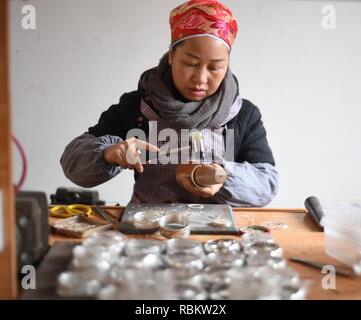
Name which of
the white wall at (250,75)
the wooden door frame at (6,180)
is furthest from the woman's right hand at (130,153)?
the wooden door frame at (6,180)

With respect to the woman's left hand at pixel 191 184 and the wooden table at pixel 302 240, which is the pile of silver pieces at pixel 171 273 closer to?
the wooden table at pixel 302 240

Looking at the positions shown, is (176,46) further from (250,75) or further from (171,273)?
(171,273)

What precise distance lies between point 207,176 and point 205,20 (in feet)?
0.79

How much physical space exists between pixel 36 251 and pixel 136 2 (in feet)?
1.42

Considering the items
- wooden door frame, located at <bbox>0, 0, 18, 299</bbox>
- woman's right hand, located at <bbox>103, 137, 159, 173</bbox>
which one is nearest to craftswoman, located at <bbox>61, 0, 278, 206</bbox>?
woman's right hand, located at <bbox>103, 137, 159, 173</bbox>

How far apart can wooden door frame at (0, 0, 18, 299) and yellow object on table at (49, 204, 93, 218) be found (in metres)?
0.19

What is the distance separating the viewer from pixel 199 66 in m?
0.67

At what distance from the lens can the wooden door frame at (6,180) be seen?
0.35m

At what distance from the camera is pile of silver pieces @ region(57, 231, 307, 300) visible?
368 mm

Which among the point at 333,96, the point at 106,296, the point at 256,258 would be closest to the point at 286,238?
the point at 256,258

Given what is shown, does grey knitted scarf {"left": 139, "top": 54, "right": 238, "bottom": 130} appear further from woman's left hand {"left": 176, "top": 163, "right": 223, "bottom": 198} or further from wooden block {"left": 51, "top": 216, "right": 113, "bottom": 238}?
wooden block {"left": 51, "top": 216, "right": 113, "bottom": 238}

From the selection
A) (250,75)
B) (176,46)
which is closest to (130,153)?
(176,46)
